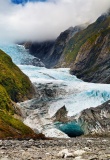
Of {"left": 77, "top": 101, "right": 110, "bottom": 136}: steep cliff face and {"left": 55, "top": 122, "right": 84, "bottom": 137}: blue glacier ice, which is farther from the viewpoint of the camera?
{"left": 55, "top": 122, "right": 84, "bottom": 137}: blue glacier ice

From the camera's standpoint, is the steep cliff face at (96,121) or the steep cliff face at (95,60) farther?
the steep cliff face at (95,60)

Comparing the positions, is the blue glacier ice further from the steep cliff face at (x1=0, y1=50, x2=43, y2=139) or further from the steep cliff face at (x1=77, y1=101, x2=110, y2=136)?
the steep cliff face at (x1=0, y1=50, x2=43, y2=139)

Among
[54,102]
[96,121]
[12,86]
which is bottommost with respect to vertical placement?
[96,121]

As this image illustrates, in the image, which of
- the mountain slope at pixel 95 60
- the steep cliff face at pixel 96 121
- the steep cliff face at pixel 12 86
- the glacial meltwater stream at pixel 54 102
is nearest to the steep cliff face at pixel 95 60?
the mountain slope at pixel 95 60

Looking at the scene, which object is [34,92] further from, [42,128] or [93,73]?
[93,73]

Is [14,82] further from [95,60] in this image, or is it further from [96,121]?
[95,60]

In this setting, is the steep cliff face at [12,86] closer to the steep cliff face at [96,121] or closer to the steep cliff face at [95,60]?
the steep cliff face at [96,121]

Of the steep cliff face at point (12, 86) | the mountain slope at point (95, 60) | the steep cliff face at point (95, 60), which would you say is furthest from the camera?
the mountain slope at point (95, 60)

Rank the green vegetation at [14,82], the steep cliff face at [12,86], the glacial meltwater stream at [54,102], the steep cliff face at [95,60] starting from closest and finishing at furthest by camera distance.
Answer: the steep cliff face at [12,86] < the glacial meltwater stream at [54,102] < the green vegetation at [14,82] < the steep cliff face at [95,60]

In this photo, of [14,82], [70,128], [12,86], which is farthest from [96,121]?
[14,82]

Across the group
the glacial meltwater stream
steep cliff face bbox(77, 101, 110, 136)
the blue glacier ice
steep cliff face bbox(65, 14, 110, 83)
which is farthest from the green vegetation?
steep cliff face bbox(65, 14, 110, 83)
